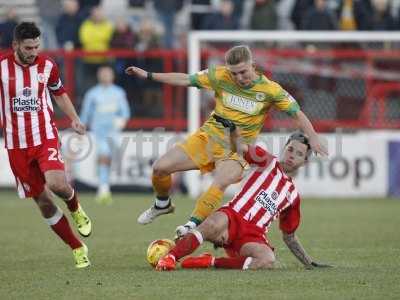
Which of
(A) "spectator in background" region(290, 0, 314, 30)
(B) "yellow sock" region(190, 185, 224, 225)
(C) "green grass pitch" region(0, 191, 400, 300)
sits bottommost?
(C) "green grass pitch" region(0, 191, 400, 300)

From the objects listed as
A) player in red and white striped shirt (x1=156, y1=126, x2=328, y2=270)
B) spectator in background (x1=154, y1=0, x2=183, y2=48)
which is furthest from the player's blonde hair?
spectator in background (x1=154, y1=0, x2=183, y2=48)

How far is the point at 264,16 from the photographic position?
20.7m

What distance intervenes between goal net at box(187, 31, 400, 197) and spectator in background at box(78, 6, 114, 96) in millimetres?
1912

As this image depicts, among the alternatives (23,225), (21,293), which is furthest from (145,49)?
(21,293)

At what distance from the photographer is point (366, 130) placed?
63.7 ft

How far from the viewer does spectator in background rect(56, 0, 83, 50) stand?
20.7m

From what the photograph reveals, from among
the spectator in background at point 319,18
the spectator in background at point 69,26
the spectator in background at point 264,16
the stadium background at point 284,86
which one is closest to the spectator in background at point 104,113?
the stadium background at point 284,86

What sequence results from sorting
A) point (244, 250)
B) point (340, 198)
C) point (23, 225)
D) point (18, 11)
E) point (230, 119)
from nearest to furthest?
point (244, 250) → point (230, 119) → point (23, 225) → point (340, 198) → point (18, 11)

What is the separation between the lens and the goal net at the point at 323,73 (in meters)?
19.1

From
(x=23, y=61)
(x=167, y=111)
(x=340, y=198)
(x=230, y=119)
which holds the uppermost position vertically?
(x=23, y=61)

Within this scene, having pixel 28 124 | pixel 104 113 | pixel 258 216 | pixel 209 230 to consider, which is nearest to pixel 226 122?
pixel 258 216

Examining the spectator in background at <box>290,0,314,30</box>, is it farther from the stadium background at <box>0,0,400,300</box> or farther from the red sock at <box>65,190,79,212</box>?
the red sock at <box>65,190,79,212</box>

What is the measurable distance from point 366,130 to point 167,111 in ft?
11.9

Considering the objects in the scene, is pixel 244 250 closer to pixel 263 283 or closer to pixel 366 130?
pixel 263 283
